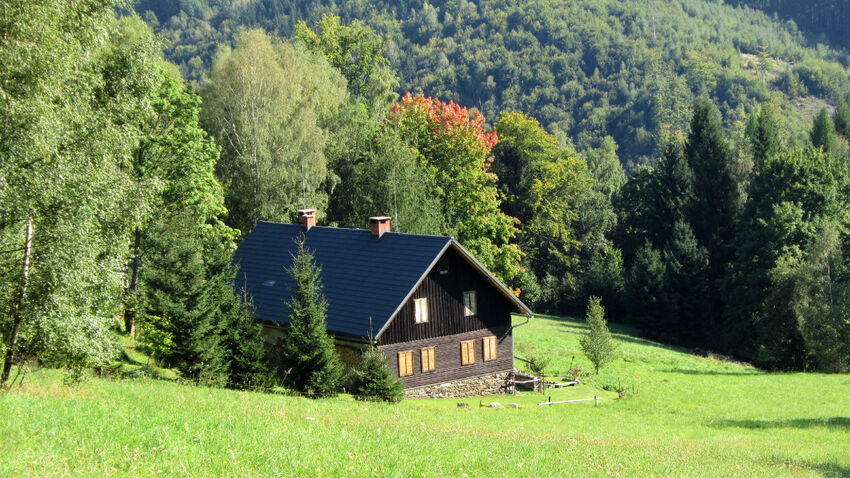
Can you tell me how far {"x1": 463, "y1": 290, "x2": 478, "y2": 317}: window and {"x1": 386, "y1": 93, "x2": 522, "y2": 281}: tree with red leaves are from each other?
58.2ft

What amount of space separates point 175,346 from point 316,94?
27.7 meters

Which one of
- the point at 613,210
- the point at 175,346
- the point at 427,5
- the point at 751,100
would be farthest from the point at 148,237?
the point at 427,5

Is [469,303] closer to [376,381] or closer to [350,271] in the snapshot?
[350,271]

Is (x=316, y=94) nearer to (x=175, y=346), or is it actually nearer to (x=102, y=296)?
(x=175, y=346)

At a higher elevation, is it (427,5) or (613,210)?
(427,5)

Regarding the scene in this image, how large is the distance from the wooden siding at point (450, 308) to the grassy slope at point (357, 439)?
127 inches

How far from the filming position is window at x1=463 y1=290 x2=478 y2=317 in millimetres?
33969

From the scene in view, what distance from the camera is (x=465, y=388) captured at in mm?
34219

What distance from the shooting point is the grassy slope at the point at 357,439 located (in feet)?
35.9

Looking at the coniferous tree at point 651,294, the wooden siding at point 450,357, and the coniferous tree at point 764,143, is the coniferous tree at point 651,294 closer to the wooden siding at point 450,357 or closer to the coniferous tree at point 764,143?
the coniferous tree at point 764,143

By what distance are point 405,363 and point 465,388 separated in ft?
11.7

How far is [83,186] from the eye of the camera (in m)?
18.7

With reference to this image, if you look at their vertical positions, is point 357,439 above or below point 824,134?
below

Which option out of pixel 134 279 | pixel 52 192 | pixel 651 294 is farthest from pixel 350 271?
pixel 651 294
